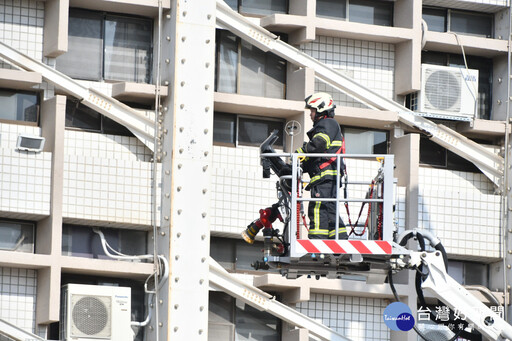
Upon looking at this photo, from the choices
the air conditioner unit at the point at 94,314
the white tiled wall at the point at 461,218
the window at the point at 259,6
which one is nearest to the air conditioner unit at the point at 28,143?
the air conditioner unit at the point at 94,314

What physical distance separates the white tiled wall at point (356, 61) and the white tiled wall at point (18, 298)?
6378 mm

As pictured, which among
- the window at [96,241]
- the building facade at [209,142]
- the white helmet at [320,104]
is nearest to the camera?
the white helmet at [320,104]

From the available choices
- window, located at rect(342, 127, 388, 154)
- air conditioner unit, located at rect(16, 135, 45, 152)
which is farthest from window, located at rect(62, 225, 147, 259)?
window, located at rect(342, 127, 388, 154)

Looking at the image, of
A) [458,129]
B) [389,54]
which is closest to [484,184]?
[458,129]

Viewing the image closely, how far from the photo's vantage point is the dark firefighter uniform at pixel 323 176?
1980cm

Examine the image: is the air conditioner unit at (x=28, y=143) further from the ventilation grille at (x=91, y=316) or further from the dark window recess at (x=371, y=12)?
the dark window recess at (x=371, y=12)

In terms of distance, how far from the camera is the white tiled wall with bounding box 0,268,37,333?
894 inches

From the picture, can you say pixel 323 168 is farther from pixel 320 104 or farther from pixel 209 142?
pixel 209 142

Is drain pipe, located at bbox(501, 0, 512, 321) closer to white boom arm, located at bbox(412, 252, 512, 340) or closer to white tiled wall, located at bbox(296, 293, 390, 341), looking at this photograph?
white tiled wall, located at bbox(296, 293, 390, 341)

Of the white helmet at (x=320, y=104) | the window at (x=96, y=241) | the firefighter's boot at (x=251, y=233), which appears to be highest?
the white helmet at (x=320, y=104)

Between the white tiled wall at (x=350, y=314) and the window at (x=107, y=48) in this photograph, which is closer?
the window at (x=107, y=48)

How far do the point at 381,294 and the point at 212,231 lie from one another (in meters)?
3.26

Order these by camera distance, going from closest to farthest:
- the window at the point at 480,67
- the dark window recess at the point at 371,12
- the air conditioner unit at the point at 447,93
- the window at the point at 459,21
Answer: the air conditioner unit at the point at 447,93 < the dark window recess at the point at 371,12 < the window at the point at 480,67 < the window at the point at 459,21

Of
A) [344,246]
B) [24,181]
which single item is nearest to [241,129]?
[24,181]
